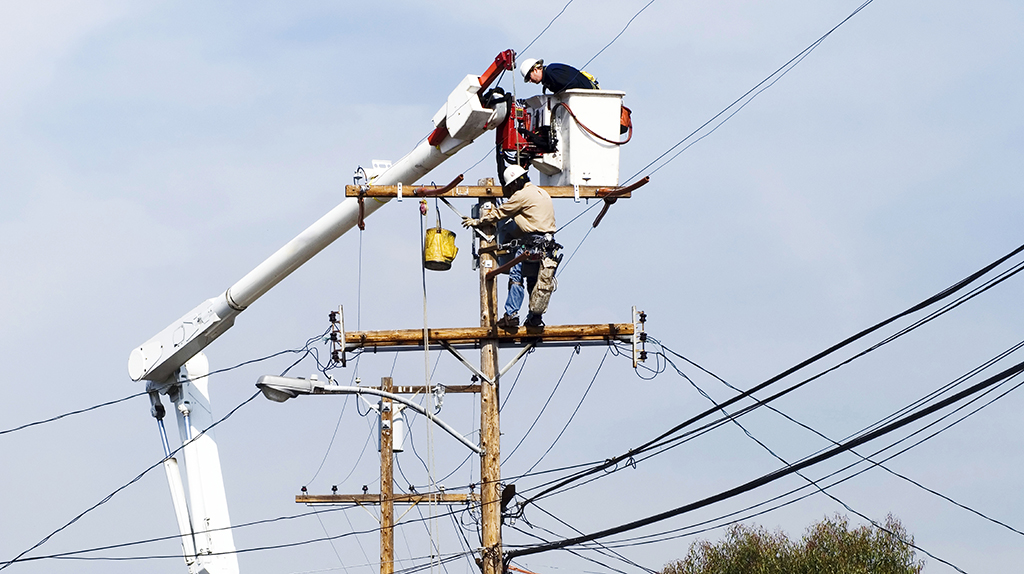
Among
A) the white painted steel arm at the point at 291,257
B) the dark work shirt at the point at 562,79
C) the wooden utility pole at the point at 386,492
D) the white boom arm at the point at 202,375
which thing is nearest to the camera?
the white painted steel arm at the point at 291,257

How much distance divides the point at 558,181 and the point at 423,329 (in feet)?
6.78

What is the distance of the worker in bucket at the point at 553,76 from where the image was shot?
559 inches

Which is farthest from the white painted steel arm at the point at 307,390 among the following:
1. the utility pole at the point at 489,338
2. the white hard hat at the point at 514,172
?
the white hard hat at the point at 514,172

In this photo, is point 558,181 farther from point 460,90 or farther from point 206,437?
point 206,437

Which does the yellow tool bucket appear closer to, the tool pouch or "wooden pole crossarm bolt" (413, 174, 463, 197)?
"wooden pole crossarm bolt" (413, 174, 463, 197)

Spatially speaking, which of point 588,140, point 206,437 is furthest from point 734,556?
Result: point 588,140

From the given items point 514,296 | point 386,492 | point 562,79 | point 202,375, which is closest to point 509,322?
point 514,296

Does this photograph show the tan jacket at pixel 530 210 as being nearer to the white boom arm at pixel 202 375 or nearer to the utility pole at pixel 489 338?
the utility pole at pixel 489 338

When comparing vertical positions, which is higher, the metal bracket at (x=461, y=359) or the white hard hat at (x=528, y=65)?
the white hard hat at (x=528, y=65)

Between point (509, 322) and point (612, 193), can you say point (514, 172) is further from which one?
point (509, 322)

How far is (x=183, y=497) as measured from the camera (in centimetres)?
1700

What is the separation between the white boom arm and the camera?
16.0 m

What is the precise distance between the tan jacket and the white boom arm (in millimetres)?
1818

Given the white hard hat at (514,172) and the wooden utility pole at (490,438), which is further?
the wooden utility pole at (490,438)
